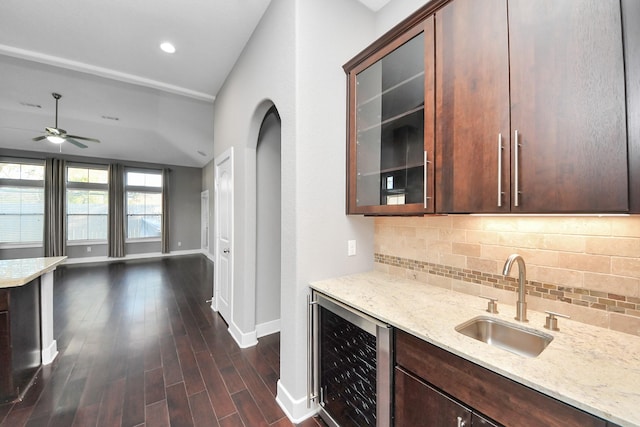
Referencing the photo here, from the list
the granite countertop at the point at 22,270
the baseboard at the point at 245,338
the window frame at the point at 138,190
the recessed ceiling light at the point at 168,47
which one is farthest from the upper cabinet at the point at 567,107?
the window frame at the point at 138,190

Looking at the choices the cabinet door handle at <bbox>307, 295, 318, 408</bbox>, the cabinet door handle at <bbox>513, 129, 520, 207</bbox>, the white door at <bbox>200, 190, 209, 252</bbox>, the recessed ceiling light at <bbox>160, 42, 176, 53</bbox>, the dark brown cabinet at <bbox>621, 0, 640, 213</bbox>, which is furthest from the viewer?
the white door at <bbox>200, 190, 209, 252</bbox>

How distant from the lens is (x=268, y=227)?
295 centimetres

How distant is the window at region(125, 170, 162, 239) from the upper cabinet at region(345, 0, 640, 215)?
868cm

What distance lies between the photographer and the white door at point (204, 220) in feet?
27.5

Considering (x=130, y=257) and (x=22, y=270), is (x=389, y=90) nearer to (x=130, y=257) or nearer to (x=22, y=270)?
(x=22, y=270)

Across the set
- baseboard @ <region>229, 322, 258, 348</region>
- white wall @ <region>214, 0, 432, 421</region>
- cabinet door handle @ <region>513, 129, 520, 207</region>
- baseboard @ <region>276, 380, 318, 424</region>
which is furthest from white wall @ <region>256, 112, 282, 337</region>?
cabinet door handle @ <region>513, 129, 520, 207</region>

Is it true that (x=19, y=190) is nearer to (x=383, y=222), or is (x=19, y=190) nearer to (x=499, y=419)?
(x=383, y=222)

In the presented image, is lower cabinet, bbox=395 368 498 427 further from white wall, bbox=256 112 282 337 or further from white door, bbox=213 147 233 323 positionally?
white door, bbox=213 147 233 323

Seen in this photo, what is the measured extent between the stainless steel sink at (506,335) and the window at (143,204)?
9261 millimetres

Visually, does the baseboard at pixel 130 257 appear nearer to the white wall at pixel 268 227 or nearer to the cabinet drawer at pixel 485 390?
the white wall at pixel 268 227

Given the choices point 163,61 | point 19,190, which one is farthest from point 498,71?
point 19,190

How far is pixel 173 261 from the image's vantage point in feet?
24.3

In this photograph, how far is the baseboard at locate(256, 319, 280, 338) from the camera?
289cm

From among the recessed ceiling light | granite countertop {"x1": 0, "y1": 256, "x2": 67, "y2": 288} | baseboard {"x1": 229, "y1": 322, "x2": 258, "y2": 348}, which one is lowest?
baseboard {"x1": 229, "y1": 322, "x2": 258, "y2": 348}
